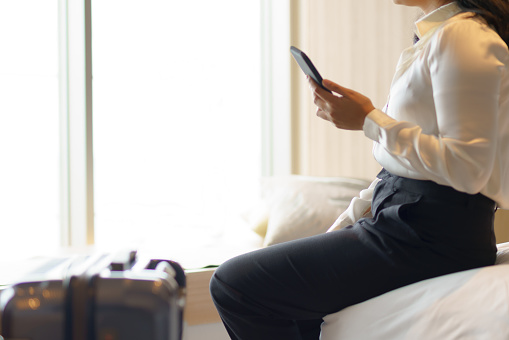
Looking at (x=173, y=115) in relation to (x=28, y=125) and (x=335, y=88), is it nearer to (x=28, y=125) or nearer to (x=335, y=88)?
(x=28, y=125)

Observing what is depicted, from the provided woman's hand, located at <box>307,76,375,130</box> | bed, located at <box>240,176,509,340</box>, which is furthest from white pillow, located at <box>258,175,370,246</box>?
woman's hand, located at <box>307,76,375,130</box>

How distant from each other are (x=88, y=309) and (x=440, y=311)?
654 mm

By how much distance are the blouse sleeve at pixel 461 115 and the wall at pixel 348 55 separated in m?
1.74

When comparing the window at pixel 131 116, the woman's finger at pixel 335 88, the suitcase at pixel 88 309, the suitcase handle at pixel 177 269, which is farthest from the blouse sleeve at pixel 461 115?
the window at pixel 131 116

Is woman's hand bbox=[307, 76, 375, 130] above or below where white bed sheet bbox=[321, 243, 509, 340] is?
above

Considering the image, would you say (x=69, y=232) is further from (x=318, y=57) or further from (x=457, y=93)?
(x=457, y=93)

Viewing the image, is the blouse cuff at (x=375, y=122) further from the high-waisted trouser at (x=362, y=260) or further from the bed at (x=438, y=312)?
the bed at (x=438, y=312)

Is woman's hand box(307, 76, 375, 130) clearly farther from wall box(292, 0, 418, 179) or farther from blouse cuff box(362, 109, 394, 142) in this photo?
wall box(292, 0, 418, 179)

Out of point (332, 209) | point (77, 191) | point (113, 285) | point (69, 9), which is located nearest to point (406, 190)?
point (113, 285)

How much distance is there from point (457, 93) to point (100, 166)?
2.03 meters

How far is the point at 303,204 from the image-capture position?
218 cm

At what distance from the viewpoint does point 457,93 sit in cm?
101

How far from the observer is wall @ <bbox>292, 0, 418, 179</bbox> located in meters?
2.77

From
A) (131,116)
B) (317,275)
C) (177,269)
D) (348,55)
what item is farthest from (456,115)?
(131,116)
